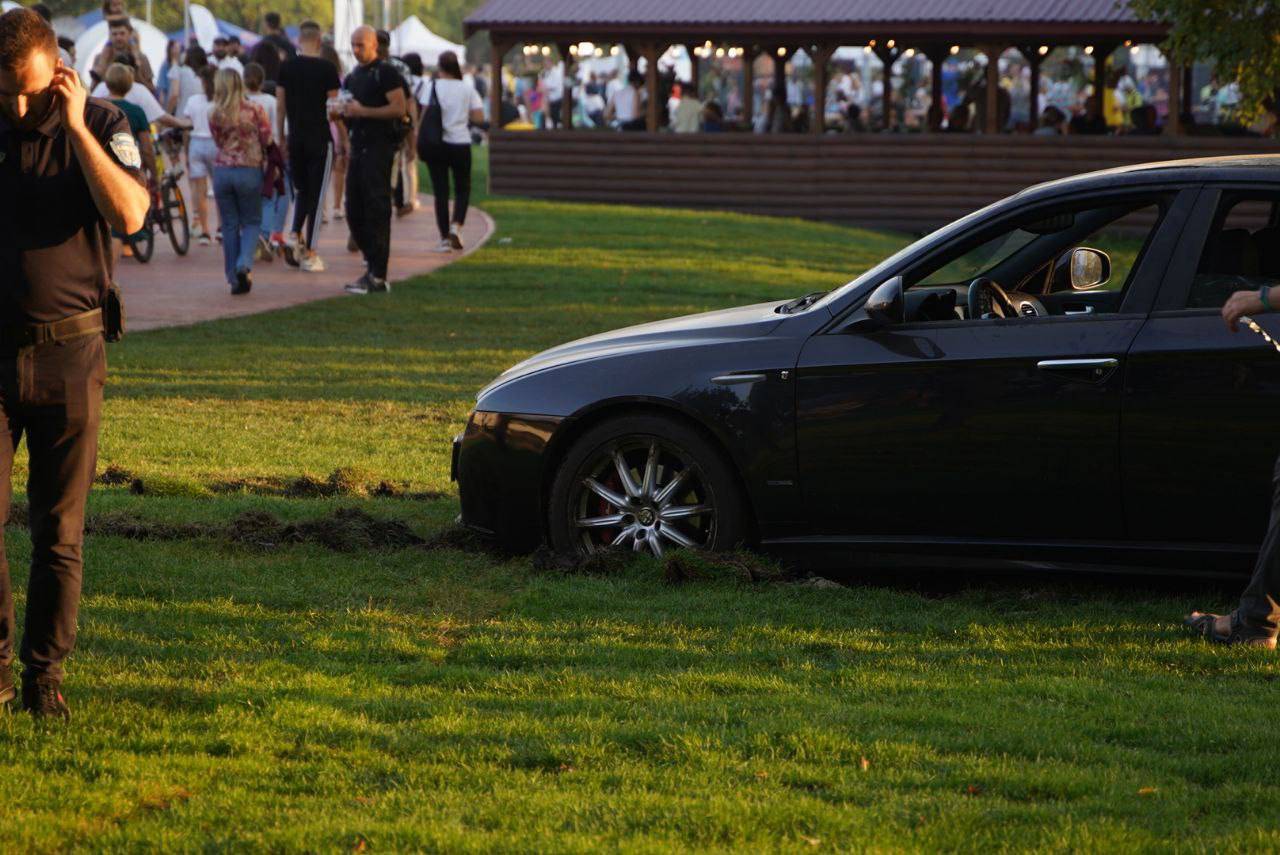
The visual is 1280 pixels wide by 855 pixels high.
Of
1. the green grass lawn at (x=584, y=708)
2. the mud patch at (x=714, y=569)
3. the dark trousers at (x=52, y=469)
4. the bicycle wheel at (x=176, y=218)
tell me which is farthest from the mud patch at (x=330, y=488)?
the bicycle wheel at (x=176, y=218)

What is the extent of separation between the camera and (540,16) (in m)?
29.6

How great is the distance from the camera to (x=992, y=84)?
93.4 ft

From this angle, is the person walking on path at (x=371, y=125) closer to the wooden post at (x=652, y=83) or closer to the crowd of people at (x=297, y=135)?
the crowd of people at (x=297, y=135)

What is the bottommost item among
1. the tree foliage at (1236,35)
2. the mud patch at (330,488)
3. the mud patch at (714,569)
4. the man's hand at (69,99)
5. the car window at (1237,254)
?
the mud patch at (330,488)

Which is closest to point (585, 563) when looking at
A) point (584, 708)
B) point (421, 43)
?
point (584, 708)

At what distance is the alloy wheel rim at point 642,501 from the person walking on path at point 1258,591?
6.00 ft

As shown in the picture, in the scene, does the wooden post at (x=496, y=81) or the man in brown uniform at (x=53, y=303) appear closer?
the man in brown uniform at (x=53, y=303)

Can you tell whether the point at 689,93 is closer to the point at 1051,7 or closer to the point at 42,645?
the point at 1051,7

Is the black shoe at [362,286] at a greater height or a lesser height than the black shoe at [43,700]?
greater

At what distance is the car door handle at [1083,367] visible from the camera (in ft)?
19.1

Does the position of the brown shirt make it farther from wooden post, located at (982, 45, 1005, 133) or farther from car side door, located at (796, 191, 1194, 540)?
wooden post, located at (982, 45, 1005, 133)

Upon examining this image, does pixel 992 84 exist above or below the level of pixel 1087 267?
above

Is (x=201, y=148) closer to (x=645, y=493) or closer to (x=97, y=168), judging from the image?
(x=645, y=493)

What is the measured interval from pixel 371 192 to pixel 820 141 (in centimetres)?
1525
